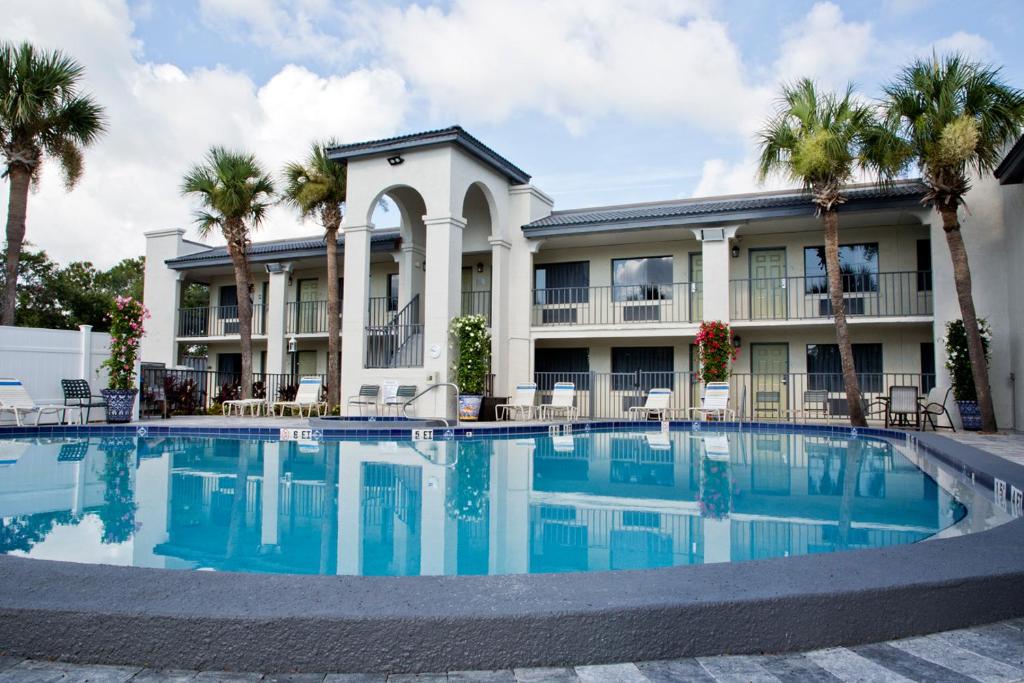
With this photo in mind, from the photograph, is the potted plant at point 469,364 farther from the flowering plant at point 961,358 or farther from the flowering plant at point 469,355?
the flowering plant at point 961,358

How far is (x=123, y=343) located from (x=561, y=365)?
11067mm

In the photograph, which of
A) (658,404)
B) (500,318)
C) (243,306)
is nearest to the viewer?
(658,404)

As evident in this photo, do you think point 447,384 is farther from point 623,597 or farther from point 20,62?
point 623,597

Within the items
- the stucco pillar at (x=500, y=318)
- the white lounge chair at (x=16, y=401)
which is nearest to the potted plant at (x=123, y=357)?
the white lounge chair at (x=16, y=401)

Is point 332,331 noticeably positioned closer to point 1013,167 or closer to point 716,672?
point 1013,167

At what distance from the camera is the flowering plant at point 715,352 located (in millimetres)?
16422

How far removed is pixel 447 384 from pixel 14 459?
26.0 feet

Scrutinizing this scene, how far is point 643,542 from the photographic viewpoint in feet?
15.9

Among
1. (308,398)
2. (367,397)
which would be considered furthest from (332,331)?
(367,397)

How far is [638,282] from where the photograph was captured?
19.6 metres

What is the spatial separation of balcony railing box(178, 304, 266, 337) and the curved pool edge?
22.3 meters

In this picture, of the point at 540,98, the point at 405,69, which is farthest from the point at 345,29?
the point at 540,98

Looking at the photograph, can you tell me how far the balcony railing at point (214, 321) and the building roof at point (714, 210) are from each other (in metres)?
10.6

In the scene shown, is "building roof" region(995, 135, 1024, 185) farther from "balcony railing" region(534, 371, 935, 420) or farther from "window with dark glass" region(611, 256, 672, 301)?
"window with dark glass" region(611, 256, 672, 301)
